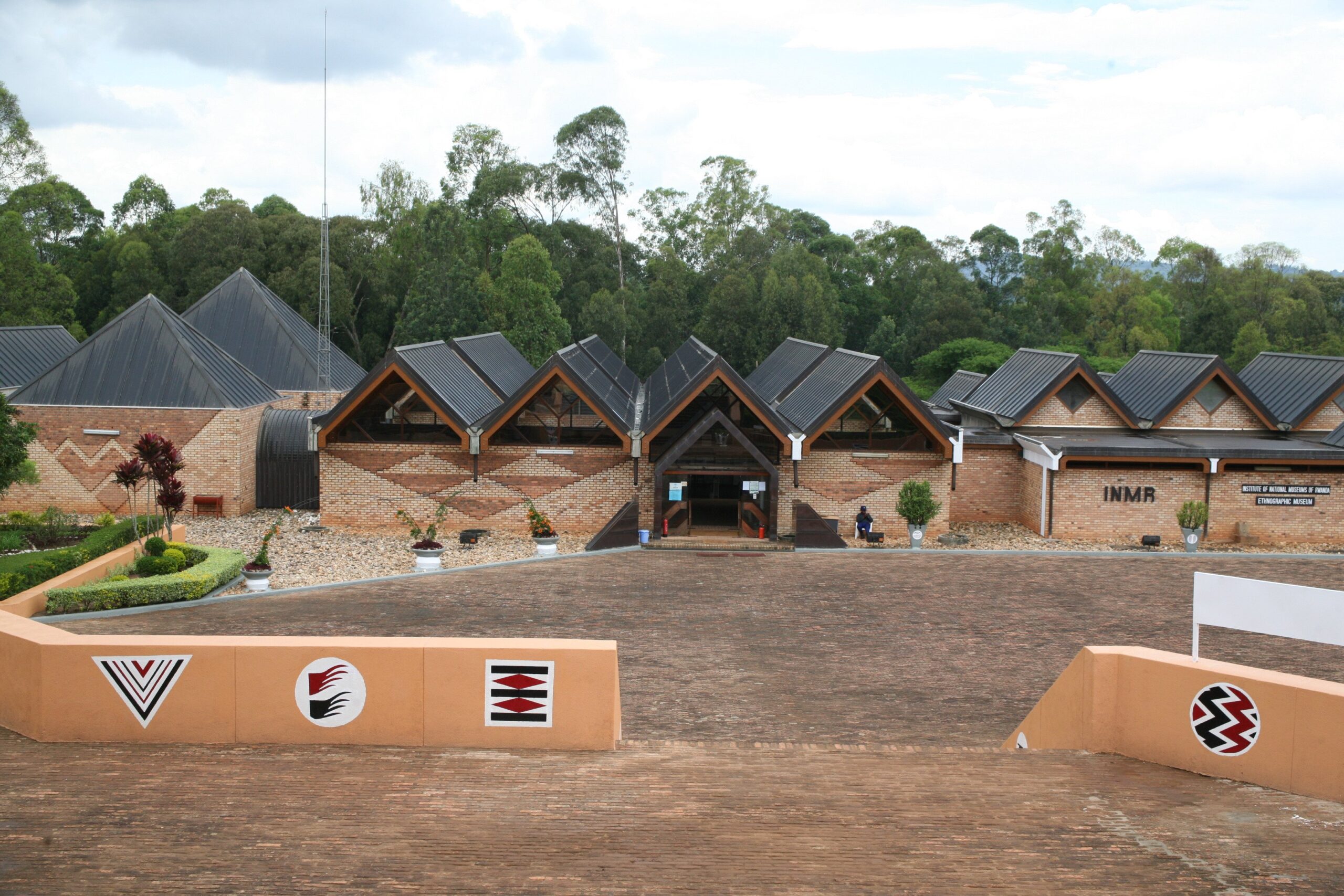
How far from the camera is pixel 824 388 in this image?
25.6m

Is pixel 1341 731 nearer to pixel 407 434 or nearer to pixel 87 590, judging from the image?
pixel 87 590

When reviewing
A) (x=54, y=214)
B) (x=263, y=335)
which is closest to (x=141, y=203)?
(x=54, y=214)

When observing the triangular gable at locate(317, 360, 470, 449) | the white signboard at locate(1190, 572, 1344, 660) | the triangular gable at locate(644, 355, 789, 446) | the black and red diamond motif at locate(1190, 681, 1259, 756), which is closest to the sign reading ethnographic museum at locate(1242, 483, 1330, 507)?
the triangular gable at locate(644, 355, 789, 446)

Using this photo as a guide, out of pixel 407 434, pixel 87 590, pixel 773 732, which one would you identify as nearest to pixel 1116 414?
pixel 407 434

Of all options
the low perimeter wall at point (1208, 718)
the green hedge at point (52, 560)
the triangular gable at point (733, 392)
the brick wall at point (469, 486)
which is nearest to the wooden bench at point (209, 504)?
the brick wall at point (469, 486)

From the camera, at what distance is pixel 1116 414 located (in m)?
27.3

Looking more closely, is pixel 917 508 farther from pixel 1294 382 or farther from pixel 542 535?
pixel 1294 382

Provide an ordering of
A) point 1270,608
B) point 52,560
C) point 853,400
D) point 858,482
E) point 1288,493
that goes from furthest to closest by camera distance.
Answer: point 1288,493
point 858,482
point 853,400
point 52,560
point 1270,608

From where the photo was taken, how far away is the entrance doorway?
22.7 meters

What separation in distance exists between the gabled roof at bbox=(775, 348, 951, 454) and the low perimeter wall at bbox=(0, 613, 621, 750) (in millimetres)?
15206

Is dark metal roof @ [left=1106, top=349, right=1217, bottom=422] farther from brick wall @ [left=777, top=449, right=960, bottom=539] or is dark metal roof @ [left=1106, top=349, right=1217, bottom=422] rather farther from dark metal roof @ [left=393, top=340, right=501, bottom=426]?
dark metal roof @ [left=393, top=340, right=501, bottom=426]

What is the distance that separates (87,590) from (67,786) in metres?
9.80

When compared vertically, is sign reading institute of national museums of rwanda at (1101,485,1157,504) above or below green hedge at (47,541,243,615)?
above

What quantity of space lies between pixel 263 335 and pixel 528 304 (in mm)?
14960
